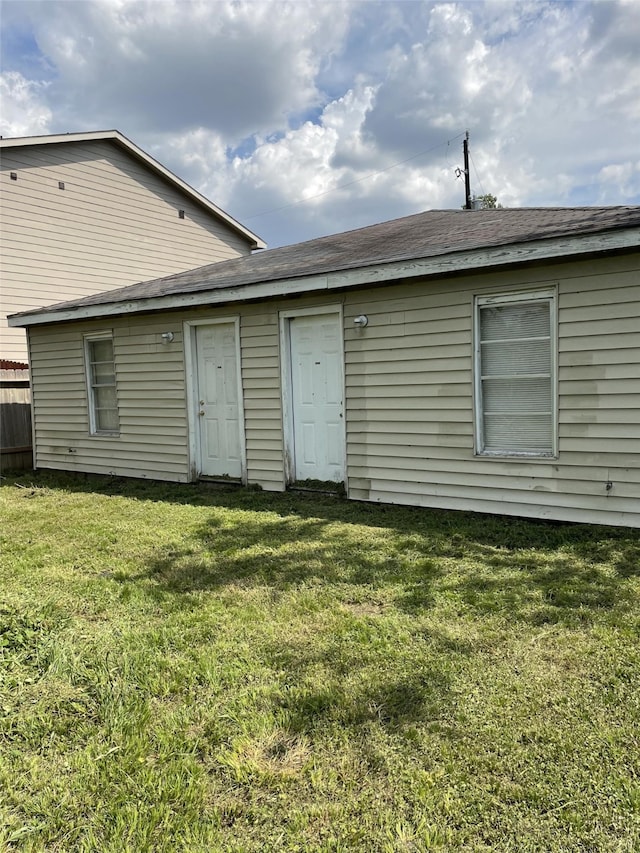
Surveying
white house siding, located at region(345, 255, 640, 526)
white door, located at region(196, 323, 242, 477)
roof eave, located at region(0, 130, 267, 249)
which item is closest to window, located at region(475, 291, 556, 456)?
white house siding, located at region(345, 255, 640, 526)

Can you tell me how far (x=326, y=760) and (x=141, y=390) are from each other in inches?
280

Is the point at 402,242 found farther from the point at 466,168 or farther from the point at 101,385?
the point at 466,168

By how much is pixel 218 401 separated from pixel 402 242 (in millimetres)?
3127

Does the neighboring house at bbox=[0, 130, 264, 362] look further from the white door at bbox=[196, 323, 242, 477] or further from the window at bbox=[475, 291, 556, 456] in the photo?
the window at bbox=[475, 291, 556, 456]

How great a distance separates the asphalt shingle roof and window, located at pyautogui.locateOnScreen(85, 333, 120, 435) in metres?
0.72

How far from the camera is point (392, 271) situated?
5688 millimetres

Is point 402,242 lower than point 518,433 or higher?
higher

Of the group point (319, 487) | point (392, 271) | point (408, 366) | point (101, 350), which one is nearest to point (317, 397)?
point (319, 487)

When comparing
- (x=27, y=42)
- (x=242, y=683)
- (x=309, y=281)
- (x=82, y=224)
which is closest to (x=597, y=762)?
(x=242, y=683)

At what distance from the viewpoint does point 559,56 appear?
893 centimetres

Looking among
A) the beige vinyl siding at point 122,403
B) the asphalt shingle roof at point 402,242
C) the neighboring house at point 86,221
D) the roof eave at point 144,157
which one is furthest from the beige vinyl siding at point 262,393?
the roof eave at point 144,157

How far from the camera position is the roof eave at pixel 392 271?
15.2 feet

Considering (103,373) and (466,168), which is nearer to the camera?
(103,373)

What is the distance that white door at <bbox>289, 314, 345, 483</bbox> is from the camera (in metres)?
6.77
